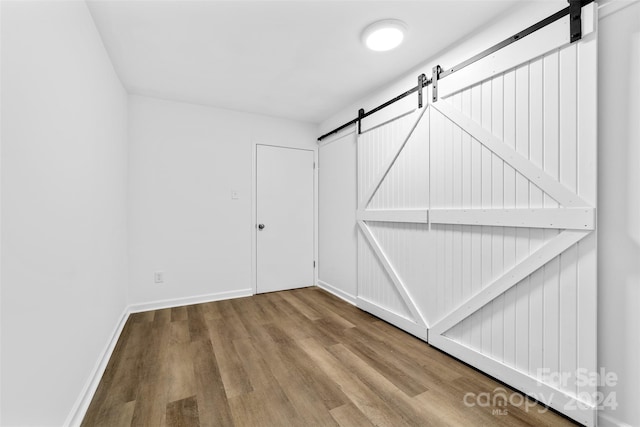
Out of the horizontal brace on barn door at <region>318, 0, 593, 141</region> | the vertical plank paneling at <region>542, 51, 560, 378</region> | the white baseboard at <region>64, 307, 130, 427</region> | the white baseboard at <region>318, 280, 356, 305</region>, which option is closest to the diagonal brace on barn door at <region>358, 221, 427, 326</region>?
the white baseboard at <region>318, 280, 356, 305</region>

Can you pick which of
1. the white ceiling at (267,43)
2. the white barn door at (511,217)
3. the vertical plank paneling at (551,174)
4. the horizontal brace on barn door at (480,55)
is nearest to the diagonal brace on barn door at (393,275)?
the white barn door at (511,217)

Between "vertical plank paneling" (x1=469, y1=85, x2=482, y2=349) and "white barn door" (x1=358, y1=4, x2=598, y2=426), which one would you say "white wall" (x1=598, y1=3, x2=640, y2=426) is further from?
"vertical plank paneling" (x1=469, y1=85, x2=482, y2=349)

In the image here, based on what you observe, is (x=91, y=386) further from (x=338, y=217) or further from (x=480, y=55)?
(x=480, y=55)

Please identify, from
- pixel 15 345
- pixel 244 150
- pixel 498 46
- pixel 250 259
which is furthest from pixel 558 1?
pixel 250 259

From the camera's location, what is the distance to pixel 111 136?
239 cm

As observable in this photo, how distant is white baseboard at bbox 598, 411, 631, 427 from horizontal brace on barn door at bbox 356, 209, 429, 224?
1446 mm

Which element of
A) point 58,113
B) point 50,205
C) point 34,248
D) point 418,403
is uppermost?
point 58,113

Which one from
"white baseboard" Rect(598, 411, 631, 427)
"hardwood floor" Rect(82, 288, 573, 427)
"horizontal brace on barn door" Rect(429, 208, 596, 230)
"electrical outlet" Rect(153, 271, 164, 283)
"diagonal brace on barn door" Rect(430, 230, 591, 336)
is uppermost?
"horizontal brace on barn door" Rect(429, 208, 596, 230)

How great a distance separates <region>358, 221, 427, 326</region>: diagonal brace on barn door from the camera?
244 cm

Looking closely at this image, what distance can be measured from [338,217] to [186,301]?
2153 millimetres

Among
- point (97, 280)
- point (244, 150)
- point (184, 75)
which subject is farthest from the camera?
point (244, 150)

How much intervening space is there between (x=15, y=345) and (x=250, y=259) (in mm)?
2758

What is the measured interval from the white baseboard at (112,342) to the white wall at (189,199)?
0.02 meters

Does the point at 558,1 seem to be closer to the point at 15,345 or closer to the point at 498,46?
the point at 498,46
